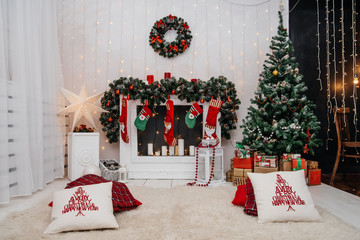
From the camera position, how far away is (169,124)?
359 cm

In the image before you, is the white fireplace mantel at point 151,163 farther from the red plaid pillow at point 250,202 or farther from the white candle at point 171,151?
the red plaid pillow at point 250,202

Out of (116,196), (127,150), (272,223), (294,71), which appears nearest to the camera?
(272,223)

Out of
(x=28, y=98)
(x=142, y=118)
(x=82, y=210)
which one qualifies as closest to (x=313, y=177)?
(x=142, y=118)

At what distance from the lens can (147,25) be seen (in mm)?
4262

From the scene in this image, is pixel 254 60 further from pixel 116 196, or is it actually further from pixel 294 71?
pixel 116 196


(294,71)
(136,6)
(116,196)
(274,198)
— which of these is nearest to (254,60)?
(294,71)

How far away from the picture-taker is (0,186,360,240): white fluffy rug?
5.52 feet

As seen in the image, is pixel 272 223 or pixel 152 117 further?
pixel 152 117

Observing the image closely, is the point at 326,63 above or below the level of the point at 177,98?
above

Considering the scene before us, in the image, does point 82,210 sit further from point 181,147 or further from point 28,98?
point 181,147

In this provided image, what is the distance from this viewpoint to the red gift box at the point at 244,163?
316 centimetres

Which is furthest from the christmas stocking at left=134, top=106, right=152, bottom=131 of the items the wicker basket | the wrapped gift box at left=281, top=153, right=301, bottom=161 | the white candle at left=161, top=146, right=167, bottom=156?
the wrapped gift box at left=281, top=153, right=301, bottom=161

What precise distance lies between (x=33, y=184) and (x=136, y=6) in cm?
301

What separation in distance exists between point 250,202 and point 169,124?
5.67 feet
